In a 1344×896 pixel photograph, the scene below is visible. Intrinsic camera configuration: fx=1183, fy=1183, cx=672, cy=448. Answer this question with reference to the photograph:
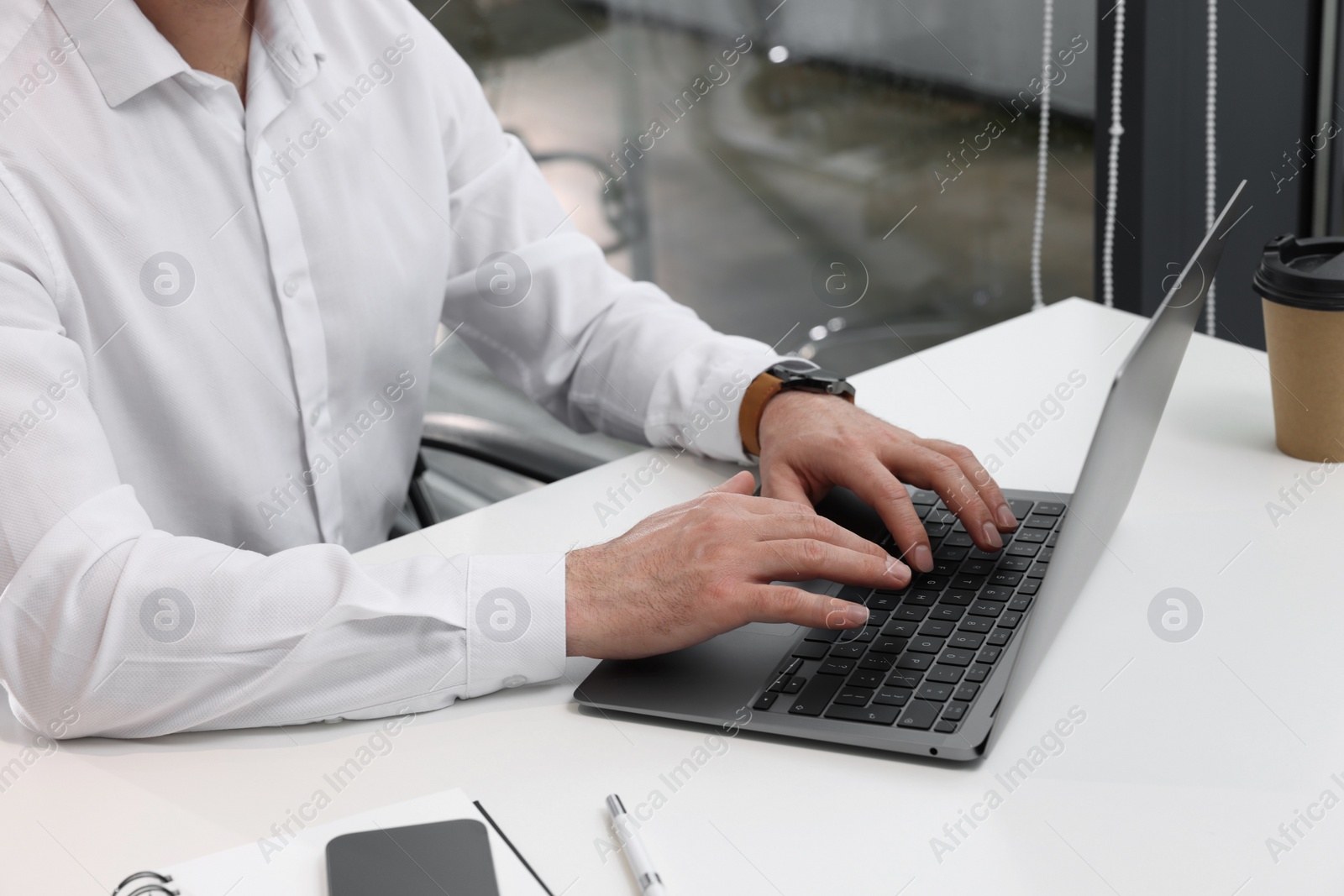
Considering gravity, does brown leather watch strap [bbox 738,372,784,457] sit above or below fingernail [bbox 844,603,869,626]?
below

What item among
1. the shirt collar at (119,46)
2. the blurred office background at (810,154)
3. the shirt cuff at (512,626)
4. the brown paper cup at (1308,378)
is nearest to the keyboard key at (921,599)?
the shirt cuff at (512,626)

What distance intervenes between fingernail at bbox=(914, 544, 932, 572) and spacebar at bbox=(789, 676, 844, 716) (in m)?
0.15

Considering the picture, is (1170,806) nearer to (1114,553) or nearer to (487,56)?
(1114,553)

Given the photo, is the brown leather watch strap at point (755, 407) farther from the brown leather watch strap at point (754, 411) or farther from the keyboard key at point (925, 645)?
the keyboard key at point (925, 645)

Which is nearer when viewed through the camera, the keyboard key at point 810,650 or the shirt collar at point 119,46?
the keyboard key at point 810,650

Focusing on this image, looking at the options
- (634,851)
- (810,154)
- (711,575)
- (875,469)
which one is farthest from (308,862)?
(810,154)

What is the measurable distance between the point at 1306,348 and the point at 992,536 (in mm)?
345

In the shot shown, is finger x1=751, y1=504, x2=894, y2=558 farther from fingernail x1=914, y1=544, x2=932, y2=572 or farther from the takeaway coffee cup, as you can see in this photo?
A: the takeaway coffee cup

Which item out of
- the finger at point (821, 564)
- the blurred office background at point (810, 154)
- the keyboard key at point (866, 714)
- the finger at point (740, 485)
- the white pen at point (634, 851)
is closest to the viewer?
the white pen at point (634, 851)

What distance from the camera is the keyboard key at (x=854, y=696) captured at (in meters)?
0.75

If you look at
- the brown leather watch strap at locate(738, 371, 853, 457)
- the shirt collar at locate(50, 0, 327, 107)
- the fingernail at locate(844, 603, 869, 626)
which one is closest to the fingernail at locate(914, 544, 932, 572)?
the fingernail at locate(844, 603, 869, 626)

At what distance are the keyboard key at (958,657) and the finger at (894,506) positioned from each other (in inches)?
4.4

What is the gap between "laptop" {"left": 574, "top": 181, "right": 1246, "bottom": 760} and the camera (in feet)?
2.32

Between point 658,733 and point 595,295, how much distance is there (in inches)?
27.8
